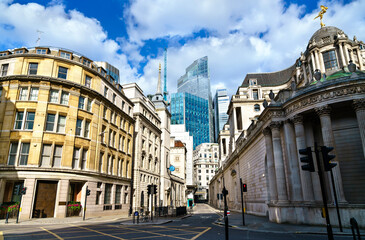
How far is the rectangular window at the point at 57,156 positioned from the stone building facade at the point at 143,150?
17025 millimetres

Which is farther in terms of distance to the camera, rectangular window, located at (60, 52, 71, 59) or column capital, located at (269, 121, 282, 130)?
rectangular window, located at (60, 52, 71, 59)

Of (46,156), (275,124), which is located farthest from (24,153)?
(275,124)

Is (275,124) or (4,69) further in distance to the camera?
(4,69)

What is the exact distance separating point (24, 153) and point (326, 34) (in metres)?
46.7

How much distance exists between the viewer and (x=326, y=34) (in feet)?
129

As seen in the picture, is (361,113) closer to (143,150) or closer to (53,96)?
(53,96)

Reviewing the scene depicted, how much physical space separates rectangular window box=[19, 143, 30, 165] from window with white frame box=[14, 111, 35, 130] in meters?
1.94

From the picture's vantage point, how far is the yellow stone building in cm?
2423

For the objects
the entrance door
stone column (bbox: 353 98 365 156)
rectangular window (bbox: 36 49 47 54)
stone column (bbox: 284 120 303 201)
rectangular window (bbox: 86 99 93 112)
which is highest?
rectangular window (bbox: 36 49 47 54)

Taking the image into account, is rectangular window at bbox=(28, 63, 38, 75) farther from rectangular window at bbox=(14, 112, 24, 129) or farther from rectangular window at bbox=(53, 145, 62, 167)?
rectangular window at bbox=(53, 145, 62, 167)

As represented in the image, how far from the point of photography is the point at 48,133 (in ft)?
84.5

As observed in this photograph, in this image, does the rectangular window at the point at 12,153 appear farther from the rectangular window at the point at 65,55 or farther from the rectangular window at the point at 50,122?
the rectangular window at the point at 65,55

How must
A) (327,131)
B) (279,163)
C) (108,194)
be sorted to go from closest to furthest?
(327,131)
(279,163)
(108,194)

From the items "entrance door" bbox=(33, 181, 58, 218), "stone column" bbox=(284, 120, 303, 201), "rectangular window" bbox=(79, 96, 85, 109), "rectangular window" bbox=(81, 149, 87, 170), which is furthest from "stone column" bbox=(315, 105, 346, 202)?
"entrance door" bbox=(33, 181, 58, 218)
